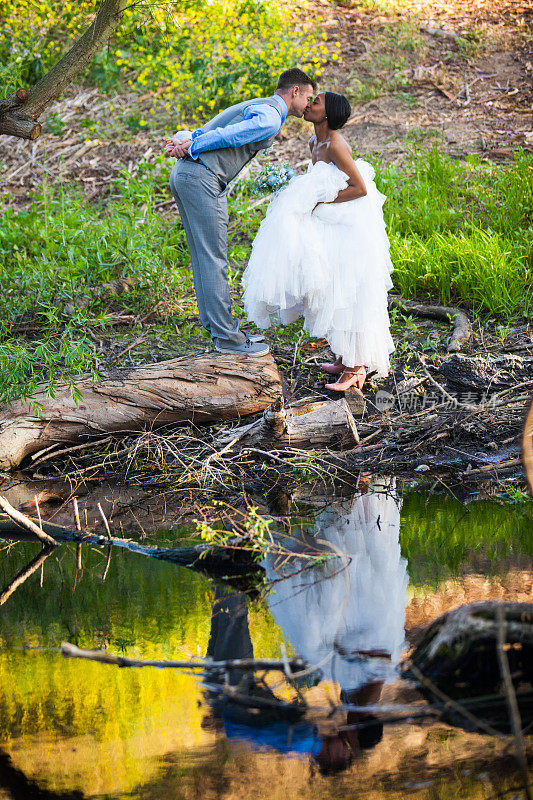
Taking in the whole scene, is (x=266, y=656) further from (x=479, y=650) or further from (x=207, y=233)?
(x=207, y=233)

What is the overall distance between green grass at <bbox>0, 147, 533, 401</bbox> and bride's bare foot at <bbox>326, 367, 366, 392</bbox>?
109 cm

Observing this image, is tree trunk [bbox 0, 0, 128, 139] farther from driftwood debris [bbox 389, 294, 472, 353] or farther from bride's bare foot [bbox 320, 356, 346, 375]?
driftwood debris [bbox 389, 294, 472, 353]

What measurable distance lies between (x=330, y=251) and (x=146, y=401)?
4.77 ft

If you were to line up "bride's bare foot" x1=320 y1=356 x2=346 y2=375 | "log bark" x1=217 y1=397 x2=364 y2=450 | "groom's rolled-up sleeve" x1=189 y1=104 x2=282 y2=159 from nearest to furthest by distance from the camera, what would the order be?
"groom's rolled-up sleeve" x1=189 y1=104 x2=282 y2=159
"log bark" x1=217 y1=397 x2=364 y2=450
"bride's bare foot" x1=320 y1=356 x2=346 y2=375

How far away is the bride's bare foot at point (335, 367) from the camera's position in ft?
17.0

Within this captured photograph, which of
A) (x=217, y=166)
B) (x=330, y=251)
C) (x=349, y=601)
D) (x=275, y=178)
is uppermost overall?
(x=217, y=166)

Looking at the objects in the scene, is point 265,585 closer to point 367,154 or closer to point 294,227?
point 294,227

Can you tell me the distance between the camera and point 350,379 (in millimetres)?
4961

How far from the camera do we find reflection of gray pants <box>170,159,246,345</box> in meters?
4.52

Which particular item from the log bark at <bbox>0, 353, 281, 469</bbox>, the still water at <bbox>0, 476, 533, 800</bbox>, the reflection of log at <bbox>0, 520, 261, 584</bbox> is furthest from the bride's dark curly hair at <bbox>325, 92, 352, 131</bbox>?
the reflection of log at <bbox>0, 520, 261, 584</bbox>

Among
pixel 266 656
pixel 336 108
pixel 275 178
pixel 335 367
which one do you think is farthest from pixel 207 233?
pixel 266 656

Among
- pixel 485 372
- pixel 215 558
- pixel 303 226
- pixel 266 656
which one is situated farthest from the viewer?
pixel 485 372

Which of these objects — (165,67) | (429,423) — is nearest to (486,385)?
(429,423)

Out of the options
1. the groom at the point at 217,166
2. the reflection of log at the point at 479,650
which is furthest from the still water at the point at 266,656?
the groom at the point at 217,166
